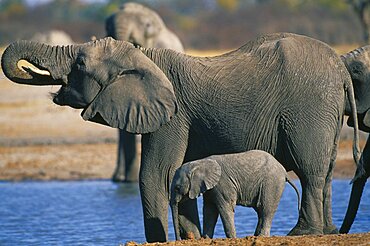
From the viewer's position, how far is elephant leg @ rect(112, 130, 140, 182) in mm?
16250

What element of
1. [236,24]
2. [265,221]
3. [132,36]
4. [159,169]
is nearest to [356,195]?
[265,221]

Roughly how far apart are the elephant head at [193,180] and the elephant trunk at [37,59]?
3.99 ft

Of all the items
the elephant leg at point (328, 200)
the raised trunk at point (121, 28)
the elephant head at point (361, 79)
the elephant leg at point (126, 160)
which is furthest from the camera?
the raised trunk at point (121, 28)

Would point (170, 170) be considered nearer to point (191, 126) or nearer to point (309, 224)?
point (191, 126)

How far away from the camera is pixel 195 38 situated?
153 feet

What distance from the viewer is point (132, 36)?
16844 mm

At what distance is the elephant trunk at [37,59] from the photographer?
28.7 ft

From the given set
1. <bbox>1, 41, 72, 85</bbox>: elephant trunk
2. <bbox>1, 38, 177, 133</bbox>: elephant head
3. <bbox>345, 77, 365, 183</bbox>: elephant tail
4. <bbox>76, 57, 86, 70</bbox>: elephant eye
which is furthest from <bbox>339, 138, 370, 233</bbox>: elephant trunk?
<bbox>1, 41, 72, 85</bbox>: elephant trunk

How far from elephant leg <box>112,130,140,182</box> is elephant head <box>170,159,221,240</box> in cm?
787

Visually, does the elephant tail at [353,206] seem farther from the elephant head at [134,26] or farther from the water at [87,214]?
the elephant head at [134,26]

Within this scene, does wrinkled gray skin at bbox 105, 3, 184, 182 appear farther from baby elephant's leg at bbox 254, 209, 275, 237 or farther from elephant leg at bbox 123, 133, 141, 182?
baby elephant's leg at bbox 254, 209, 275, 237

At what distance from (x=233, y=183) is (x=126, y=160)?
8102mm

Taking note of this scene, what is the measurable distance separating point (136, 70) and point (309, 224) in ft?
5.47

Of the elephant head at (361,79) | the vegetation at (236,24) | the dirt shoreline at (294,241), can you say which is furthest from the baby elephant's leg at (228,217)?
the vegetation at (236,24)
